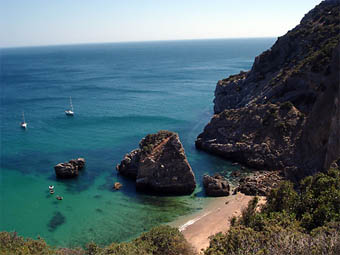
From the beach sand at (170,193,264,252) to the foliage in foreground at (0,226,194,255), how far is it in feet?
19.0

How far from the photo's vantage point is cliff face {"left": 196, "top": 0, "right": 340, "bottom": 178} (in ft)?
121

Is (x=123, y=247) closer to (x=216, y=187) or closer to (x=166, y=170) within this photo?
(x=166, y=170)

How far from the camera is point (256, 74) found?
63.4m

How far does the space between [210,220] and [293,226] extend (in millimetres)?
13783

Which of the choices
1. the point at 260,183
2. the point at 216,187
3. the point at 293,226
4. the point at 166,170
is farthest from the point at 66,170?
the point at 293,226

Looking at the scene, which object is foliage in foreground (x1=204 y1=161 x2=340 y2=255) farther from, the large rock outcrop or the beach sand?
the large rock outcrop

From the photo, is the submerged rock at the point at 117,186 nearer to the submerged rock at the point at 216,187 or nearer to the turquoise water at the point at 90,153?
the turquoise water at the point at 90,153

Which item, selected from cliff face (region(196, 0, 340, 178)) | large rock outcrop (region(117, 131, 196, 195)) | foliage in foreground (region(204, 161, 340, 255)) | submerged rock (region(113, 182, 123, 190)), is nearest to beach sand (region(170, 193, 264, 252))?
large rock outcrop (region(117, 131, 196, 195))

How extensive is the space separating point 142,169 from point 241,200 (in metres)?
12.3

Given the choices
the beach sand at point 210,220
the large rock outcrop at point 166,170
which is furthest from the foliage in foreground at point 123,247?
the large rock outcrop at point 166,170

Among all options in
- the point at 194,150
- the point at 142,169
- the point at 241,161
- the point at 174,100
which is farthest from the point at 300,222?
the point at 174,100

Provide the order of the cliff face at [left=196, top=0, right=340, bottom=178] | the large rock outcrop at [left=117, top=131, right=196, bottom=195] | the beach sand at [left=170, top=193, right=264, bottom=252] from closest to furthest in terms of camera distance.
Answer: the beach sand at [left=170, top=193, right=264, bottom=252] < the cliff face at [left=196, top=0, right=340, bottom=178] < the large rock outcrop at [left=117, top=131, right=196, bottom=195]

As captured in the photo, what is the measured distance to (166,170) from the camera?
38656mm

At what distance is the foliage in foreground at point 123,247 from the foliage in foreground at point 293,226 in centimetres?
330
